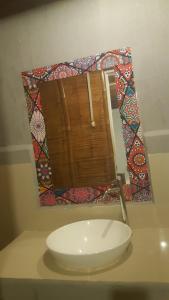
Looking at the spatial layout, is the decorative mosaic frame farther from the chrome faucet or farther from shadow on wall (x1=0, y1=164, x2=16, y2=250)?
shadow on wall (x1=0, y1=164, x2=16, y2=250)

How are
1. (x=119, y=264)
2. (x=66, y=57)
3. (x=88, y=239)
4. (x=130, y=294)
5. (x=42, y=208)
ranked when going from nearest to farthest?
(x=130, y=294)
(x=119, y=264)
(x=88, y=239)
(x=66, y=57)
(x=42, y=208)

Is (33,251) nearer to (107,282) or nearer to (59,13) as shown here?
(107,282)

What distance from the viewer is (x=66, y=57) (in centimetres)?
163

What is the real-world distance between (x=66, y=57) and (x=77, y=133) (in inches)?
16.3

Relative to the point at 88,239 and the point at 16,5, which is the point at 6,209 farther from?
the point at 16,5

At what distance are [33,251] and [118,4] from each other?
4.30ft

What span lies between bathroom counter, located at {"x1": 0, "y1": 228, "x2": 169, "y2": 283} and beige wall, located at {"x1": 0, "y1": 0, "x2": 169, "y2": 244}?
20cm

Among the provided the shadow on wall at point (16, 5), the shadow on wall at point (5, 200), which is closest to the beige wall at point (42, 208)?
the shadow on wall at point (5, 200)

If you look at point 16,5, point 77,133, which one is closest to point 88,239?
point 77,133

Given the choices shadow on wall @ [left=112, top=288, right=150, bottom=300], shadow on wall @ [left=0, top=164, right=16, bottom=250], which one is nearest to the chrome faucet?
shadow on wall @ [left=112, top=288, right=150, bottom=300]

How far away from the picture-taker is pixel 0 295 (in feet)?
4.19

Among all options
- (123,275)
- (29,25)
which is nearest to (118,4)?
(29,25)

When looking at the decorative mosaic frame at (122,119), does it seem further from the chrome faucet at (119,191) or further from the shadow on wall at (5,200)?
the shadow on wall at (5,200)

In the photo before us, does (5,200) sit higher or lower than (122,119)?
lower
